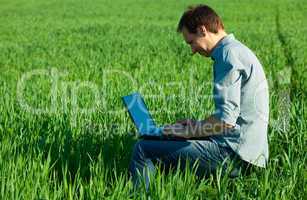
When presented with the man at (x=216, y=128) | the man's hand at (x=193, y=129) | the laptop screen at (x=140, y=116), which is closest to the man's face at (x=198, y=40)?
the man at (x=216, y=128)

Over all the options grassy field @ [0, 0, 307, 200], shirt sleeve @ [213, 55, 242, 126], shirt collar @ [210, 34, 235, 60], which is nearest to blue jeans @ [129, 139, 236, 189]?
grassy field @ [0, 0, 307, 200]

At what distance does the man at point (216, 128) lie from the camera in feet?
11.8

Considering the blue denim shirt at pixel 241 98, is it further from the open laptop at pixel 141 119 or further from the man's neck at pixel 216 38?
the open laptop at pixel 141 119

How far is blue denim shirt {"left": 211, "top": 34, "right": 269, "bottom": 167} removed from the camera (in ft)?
11.3

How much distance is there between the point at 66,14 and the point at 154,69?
14922 millimetres

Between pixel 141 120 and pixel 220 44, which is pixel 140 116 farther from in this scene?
pixel 220 44

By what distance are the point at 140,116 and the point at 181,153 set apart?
14.5 inches

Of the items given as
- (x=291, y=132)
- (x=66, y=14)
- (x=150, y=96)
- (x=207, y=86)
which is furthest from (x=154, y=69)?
(x=66, y=14)

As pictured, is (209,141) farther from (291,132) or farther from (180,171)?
(291,132)

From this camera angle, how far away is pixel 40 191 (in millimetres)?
3373

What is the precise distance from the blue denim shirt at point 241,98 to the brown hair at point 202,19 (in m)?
0.10

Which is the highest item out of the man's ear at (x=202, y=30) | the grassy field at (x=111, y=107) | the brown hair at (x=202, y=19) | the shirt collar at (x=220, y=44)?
the brown hair at (x=202, y=19)

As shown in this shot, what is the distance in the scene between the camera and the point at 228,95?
3430 mm

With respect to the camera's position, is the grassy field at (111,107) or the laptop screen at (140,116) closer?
the grassy field at (111,107)
